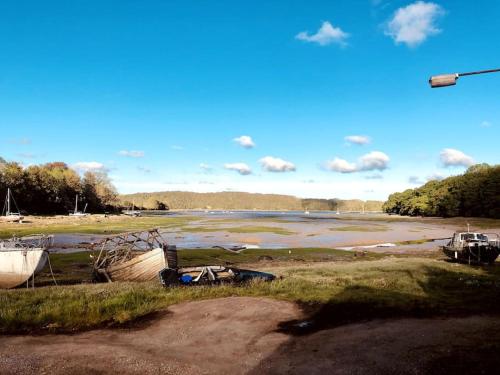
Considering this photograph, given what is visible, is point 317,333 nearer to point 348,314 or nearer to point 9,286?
point 348,314

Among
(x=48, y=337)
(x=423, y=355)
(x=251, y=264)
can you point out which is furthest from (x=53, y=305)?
(x=251, y=264)

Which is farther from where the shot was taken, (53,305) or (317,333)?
(53,305)

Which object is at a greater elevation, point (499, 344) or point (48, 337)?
point (499, 344)

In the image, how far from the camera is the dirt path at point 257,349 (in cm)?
1028

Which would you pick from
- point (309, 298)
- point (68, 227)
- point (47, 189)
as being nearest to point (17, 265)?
point (309, 298)

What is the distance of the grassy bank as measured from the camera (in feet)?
51.6

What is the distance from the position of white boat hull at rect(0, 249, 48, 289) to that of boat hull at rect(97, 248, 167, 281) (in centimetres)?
424

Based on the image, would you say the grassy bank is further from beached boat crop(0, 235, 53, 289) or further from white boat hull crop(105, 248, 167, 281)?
white boat hull crop(105, 248, 167, 281)

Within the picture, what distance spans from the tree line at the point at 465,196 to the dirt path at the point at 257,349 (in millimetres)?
123488

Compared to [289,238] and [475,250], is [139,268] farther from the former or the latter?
[289,238]

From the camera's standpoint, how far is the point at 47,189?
456 feet

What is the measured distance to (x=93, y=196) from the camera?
177000 millimetres

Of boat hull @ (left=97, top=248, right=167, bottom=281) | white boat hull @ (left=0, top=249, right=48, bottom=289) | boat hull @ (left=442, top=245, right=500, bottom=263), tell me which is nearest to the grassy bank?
white boat hull @ (left=0, top=249, right=48, bottom=289)

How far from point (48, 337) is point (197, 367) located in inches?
260
